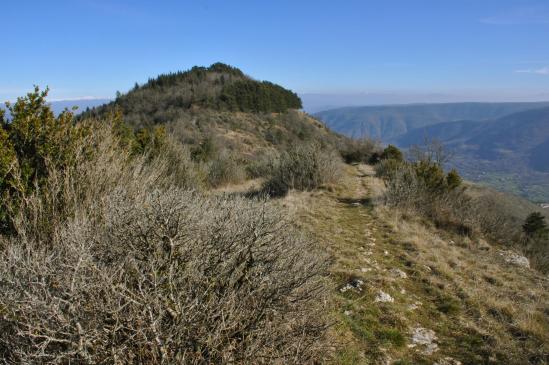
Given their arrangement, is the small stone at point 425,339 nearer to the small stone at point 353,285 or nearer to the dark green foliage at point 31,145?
the small stone at point 353,285

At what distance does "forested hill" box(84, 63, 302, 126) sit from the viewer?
160 ft

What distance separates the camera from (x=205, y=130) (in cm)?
3809

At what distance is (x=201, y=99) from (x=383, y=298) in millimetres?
50667

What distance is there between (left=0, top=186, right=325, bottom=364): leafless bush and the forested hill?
4281 centimetres

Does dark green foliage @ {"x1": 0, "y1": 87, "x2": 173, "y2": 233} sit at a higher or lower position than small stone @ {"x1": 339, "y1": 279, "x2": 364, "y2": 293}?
higher

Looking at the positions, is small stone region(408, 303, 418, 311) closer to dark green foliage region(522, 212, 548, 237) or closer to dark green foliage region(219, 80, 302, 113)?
dark green foliage region(522, 212, 548, 237)

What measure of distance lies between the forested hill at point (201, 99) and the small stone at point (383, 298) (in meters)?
41.9

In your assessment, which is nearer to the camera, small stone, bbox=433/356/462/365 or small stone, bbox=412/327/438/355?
small stone, bbox=433/356/462/365

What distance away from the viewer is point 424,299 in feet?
17.1

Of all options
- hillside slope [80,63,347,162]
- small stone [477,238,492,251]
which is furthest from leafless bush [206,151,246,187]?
hillside slope [80,63,347,162]

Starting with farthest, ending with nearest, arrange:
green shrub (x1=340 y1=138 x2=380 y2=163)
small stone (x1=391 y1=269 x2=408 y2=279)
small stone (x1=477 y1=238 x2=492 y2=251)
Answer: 1. green shrub (x1=340 y1=138 x2=380 y2=163)
2. small stone (x1=477 y1=238 x2=492 y2=251)
3. small stone (x1=391 y1=269 x2=408 y2=279)

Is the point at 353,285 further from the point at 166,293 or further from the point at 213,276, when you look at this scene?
the point at 166,293

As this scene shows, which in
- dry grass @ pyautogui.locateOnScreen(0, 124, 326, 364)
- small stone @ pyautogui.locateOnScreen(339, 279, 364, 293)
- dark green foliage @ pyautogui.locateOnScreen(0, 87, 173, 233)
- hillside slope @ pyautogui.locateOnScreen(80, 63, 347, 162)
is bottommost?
small stone @ pyautogui.locateOnScreen(339, 279, 364, 293)

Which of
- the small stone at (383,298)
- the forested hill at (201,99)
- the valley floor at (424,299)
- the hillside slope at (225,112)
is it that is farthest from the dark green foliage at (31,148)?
the forested hill at (201,99)
